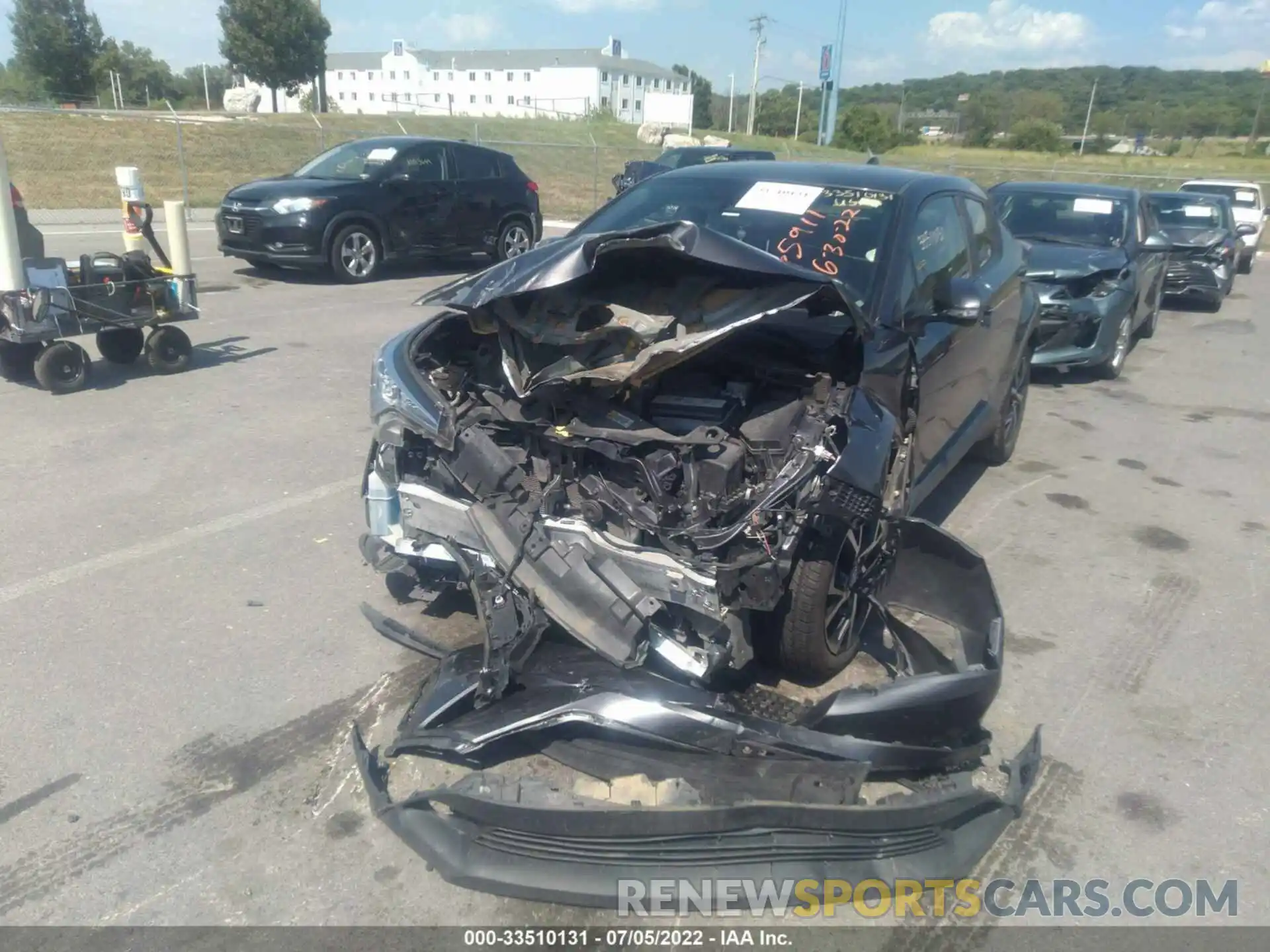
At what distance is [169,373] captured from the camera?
7.71m

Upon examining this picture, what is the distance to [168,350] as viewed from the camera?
25.0ft

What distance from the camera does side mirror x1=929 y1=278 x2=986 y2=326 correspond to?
13.7 ft

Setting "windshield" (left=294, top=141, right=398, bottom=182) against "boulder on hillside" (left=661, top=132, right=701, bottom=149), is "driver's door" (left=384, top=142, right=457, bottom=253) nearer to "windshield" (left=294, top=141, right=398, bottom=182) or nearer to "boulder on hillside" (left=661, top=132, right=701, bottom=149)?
"windshield" (left=294, top=141, right=398, bottom=182)

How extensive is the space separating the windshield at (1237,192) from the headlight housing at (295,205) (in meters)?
17.0

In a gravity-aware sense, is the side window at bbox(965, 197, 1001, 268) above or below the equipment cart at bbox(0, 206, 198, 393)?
above

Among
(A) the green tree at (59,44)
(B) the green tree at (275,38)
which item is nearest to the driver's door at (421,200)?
(B) the green tree at (275,38)

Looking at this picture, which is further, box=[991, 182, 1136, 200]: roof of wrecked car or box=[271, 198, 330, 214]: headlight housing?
box=[271, 198, 330, 214]: headlight housing

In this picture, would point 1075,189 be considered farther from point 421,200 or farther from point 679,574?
point 679,574

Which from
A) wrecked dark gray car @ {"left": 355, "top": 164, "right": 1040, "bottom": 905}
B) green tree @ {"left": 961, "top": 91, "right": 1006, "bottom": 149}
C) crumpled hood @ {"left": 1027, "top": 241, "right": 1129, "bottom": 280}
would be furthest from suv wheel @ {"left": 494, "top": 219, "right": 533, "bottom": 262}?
green tree @ {"left": 961, "top": 91, "right": 1006, "bottom": 149}

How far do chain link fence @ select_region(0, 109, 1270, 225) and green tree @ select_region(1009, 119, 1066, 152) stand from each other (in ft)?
102

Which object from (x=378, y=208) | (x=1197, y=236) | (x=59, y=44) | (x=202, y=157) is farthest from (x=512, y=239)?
(x=59, y=44)

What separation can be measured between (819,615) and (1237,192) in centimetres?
2137

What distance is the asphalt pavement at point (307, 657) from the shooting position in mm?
2785

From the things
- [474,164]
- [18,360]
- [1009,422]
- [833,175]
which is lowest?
[18,360]
